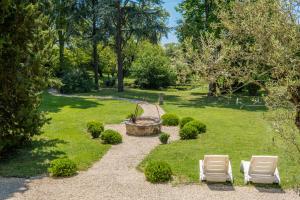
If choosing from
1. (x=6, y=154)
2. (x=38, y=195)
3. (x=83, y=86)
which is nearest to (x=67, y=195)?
(x=38, y=195)

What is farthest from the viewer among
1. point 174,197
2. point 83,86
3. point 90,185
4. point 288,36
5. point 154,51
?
point 154,51

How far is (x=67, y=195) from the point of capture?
11711 millimetres

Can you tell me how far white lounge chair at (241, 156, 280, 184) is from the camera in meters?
12.7

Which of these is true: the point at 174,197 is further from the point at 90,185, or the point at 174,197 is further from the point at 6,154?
the point at 6,154

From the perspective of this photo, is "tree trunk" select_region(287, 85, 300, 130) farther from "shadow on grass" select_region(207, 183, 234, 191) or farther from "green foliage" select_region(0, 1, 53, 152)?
"green foliage" select_region(0, 1, 53, 152)

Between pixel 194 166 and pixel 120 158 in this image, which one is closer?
pixel 194 166

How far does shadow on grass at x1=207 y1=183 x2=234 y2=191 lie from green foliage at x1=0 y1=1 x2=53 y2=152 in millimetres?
8336

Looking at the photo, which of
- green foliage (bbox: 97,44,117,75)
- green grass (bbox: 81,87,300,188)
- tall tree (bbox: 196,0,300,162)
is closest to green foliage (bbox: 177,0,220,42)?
green grass (bbox: 81,87,300,188)

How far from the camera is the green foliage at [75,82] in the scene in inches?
1681

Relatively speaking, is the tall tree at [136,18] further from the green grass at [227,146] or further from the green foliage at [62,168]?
the green foliage at [62,168]

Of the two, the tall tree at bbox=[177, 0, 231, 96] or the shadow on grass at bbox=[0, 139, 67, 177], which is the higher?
the tall tree at bbox=[177, 0, 231, 96]

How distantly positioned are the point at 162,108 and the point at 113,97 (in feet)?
29.8

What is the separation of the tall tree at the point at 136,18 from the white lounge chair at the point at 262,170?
28.5m

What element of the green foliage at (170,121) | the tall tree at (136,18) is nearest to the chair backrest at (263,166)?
the green foliage at (170,121)
